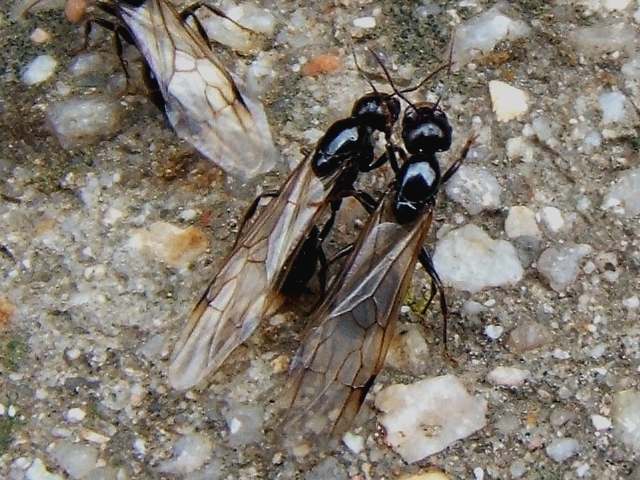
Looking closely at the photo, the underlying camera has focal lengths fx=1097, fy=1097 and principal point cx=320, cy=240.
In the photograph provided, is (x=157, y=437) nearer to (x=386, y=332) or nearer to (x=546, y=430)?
(x=386, y=332)

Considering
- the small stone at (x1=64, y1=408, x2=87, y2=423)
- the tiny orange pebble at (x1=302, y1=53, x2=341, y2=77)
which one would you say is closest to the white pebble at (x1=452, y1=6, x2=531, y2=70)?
the tiny orange pebble at (x1=302, y1=53, x2=341, y2=77)

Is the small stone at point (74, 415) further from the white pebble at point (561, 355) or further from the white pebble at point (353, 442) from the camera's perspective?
the white pebble at point (561, 355)

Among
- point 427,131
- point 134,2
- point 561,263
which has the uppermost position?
point 134,2

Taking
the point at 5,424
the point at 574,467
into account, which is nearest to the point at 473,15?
the point at 574,467

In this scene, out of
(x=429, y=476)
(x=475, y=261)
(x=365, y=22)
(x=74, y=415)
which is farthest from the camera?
(x=365, y=22)

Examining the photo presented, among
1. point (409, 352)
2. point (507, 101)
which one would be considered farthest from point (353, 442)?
point (507, 101)

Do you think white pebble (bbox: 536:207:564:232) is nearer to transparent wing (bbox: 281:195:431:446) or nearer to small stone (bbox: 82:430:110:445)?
transparent wing (bbox: 281:195:431:446)

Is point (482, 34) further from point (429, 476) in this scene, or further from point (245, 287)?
point (429, 476)

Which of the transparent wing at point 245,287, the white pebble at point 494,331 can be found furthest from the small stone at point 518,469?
the transparent wing at point 245,287
